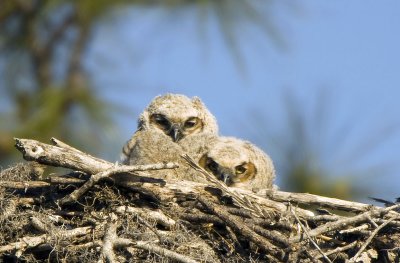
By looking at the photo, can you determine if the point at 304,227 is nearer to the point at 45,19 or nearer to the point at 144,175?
the point at 144,175

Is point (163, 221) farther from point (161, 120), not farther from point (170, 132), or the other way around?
point (161, 120)

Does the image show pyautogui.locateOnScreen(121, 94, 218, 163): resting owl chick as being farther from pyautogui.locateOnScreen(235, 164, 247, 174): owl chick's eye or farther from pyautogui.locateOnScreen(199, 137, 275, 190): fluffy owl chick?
pyautogui.locateOnScreen(235, 164, 247, 174): owl chick's eye

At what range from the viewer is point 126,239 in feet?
20.7

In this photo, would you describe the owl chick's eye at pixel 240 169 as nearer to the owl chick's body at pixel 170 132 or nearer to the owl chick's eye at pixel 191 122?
the owl chick's body at pixel 170 132

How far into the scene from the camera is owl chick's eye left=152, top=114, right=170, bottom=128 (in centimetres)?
830

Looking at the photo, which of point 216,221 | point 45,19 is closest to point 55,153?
point 216,221

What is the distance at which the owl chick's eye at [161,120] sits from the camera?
830 cm

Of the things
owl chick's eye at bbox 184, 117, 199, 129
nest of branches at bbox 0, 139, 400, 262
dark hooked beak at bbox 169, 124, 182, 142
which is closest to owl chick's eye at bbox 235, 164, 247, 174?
dark hooked beak at bbox 169, 124, 182, 142

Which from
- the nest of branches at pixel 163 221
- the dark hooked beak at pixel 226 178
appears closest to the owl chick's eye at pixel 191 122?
the dark hooked beak at pixel 226 178

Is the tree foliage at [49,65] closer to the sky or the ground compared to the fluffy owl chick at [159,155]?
closer to the sky

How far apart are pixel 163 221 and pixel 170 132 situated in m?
1.70

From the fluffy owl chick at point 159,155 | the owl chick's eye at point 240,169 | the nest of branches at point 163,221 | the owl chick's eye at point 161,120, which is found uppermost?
the owl chick's eye at point 161,120

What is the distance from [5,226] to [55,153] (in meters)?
0.45

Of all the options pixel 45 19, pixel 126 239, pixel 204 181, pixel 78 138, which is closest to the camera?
pixel 126 239
